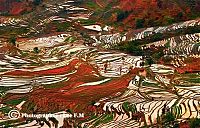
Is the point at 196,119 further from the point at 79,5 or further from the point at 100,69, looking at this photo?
the point at 79,5

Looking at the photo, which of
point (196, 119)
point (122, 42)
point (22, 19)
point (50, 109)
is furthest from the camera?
point (22, 19)

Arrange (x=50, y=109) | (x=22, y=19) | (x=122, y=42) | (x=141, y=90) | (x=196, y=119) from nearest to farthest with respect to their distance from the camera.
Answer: (x=196, y=119) < (x=50, y=109) < (x=141, y=90) < (x=122, y=42) < (x=22, y=19)

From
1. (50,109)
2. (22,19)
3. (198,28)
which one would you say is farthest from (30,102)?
(22,19)

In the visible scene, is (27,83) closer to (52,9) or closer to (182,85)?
(182,85)

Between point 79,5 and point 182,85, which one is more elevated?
point 79,5

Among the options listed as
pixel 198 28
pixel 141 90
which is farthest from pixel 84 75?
pixel 198 28

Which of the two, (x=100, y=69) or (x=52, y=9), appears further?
(x=52, y=9)
